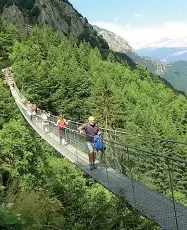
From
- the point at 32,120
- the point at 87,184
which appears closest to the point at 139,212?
the point at 32,120

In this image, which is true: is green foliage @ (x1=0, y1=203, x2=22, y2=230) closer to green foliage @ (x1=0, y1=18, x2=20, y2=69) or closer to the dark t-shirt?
the dark t-shirt

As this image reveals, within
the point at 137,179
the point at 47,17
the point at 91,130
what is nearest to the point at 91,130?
the point at 91,130

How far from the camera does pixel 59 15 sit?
144m

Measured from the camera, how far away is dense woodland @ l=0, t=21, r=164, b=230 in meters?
7.79

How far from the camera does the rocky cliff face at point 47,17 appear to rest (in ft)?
410

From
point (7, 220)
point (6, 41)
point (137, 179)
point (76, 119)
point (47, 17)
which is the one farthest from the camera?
point (47, 17)

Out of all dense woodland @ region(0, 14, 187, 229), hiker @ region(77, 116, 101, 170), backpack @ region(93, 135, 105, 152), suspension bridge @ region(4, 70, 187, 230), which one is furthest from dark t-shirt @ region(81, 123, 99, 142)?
dense woodland @ region(0, 14, 187, 229)

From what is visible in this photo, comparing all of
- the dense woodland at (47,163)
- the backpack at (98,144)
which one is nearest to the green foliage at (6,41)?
the dense woodland at (47,163)

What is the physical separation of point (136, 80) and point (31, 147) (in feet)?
162

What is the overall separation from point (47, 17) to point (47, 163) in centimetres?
10547

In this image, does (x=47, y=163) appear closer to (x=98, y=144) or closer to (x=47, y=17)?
(x=98, y=144)

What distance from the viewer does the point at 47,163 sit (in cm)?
3597

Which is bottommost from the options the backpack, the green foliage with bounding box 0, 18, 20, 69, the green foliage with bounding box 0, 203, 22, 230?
the backpack

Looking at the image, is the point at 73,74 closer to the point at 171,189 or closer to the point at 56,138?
the point at 56,138
